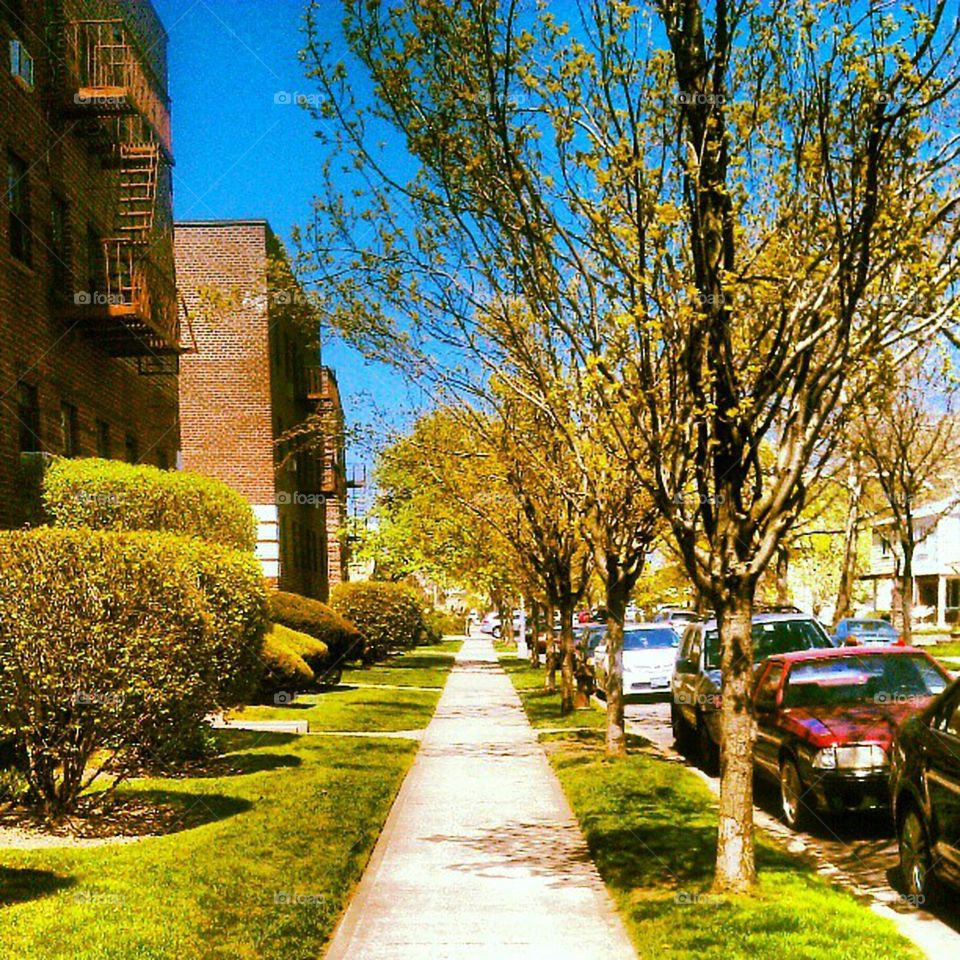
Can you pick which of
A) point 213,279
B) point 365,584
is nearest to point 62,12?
point 213,279

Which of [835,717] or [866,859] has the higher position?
[835,717]

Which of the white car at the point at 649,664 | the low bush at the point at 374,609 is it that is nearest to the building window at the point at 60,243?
the white car at the point at 649,664

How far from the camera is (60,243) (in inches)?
720

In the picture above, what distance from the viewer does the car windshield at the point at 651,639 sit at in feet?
88.9

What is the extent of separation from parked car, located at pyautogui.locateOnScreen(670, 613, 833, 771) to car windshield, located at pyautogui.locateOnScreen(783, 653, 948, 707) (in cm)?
278

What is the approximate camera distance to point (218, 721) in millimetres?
19516

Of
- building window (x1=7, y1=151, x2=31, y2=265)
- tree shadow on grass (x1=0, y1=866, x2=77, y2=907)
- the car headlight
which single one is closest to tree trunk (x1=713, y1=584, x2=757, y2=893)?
the car headlight

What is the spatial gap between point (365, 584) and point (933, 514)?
125 ft

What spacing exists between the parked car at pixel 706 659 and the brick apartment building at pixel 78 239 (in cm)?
860

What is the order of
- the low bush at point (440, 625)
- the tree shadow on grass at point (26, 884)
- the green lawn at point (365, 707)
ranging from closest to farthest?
the tree shadow on grass at point (26, 884) < the green lawn at point (365, 707) < the low bush at point (440, 625)

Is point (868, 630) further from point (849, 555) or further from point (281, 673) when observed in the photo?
point (281, 673)

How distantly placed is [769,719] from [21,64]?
40.7 feet

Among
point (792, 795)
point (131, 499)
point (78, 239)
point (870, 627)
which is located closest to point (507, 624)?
point (870, 627)

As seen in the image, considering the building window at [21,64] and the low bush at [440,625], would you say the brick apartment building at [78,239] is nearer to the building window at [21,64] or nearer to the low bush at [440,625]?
the building window at [21,64]
